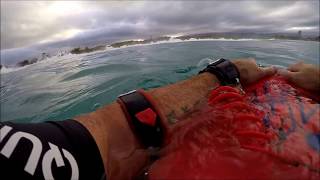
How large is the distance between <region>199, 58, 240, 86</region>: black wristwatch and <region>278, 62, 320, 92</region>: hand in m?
0.28

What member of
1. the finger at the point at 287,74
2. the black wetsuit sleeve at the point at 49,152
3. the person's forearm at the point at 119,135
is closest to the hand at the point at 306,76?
the finger at the point at 287,74

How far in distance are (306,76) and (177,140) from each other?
924 millimetres

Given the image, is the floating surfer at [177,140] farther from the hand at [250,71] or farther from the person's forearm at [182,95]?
the hand at [250,71]

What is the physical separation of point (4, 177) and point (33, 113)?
2787mm

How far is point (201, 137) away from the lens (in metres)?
1.11

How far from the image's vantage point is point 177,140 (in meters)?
1.14

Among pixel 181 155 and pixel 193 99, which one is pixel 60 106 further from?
pixel 181 155

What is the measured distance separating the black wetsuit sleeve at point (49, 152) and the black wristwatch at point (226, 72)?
0.82 meters

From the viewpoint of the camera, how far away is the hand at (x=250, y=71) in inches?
71.0

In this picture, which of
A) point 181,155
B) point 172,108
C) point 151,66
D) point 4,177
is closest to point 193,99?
point 172,108

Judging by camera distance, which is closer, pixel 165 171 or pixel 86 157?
pixel 165 171

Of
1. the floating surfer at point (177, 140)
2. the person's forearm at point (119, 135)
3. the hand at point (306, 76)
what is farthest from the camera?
the hand at point (306, 76)

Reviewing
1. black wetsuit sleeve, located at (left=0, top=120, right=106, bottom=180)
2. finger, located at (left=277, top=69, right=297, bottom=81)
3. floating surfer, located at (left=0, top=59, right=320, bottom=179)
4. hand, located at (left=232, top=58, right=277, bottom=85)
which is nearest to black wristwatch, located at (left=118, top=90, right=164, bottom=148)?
floating surfer, located at (left=0, top=59, right=320, bottom=179)

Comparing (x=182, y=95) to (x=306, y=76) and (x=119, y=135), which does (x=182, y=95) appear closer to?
(x=119, y=135)
